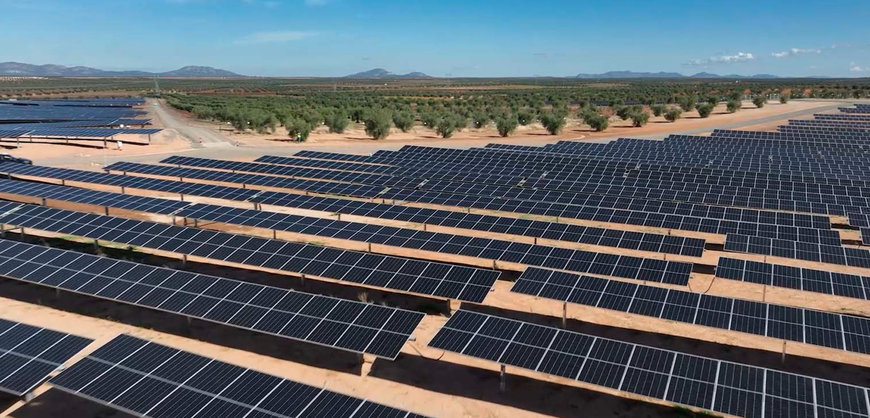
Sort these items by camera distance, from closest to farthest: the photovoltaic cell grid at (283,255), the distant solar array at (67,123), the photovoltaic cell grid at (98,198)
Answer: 1. the photovoltaic cell grid at (283,255)
2. the photovoltaic cell grid at (98,198)
3. the distant solar array at (67,123)

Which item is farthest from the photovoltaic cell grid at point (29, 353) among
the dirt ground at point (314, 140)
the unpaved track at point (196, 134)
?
the unpaved track at point (196, 134)

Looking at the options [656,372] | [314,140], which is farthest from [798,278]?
[314,140]

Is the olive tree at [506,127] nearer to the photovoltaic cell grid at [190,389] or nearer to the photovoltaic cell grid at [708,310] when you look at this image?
the photovoltaic cell grid at [708,310]

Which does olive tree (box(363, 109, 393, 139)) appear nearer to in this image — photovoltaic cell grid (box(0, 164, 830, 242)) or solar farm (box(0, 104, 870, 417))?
solar farm (box(0, 104, 870, 417))

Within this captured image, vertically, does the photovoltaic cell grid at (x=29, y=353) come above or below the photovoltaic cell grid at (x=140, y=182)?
below

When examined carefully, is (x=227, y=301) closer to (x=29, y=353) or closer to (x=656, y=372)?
(x=29, y=353)

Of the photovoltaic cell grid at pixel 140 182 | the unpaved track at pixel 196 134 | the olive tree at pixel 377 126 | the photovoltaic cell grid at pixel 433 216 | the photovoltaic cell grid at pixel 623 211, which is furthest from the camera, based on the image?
the olive tree at pixel 377 126
